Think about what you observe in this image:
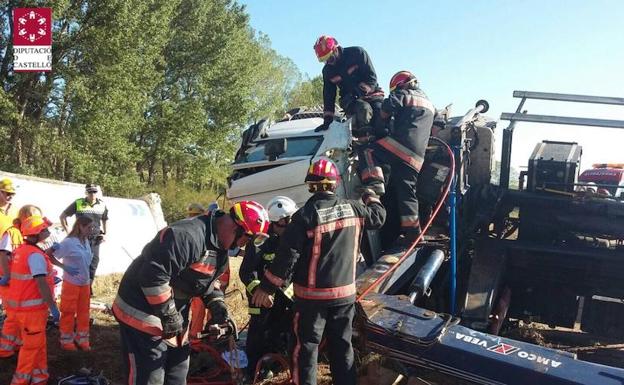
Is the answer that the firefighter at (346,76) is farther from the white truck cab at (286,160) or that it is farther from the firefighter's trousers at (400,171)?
the firefighter's trousers at (400,171)

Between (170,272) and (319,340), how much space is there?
1.18m

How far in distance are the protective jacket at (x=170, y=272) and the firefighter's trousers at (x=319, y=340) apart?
26.8 inches

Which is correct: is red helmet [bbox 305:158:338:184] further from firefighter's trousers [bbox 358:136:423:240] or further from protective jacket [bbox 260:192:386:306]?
firefighter's trousers [bbox 358:136:423:240]

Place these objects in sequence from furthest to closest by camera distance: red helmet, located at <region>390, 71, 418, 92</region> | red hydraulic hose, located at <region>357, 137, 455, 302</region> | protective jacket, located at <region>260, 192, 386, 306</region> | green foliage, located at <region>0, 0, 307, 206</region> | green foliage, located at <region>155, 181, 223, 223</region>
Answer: green foliage, located at <region>155, 181, 223, 223</region> → green foliage, located at <region>0, 0, 307, 206</region> → red helmet, located at <region>390, 71, 418, 92</region> → red hydraulic hose, located at <region>357, 137, 455, 302</region> → protective jacket, located at <region>260, 192, 386, 306</region>

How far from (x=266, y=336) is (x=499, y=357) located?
2136 mm

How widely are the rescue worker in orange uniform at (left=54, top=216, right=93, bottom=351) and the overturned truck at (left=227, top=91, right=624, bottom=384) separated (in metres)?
1.75

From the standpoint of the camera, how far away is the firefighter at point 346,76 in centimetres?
620

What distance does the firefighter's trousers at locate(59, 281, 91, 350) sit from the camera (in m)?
5.12

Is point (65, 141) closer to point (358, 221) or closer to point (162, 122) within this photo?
point (162, 122)

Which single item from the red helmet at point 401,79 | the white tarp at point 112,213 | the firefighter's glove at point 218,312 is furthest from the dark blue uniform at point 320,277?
the white tarp at point 112,213

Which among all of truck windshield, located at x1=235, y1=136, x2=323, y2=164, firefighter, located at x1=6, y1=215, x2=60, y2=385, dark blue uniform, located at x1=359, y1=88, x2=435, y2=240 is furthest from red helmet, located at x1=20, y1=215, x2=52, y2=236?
dark blue uniform, located at x1=359, y1=88, x2=435, y2=240

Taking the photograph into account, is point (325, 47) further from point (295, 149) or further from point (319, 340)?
point (319, 340)

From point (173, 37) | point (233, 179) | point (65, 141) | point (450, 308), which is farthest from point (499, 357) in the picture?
point (173, 37)

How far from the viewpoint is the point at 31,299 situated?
414 centimetres
